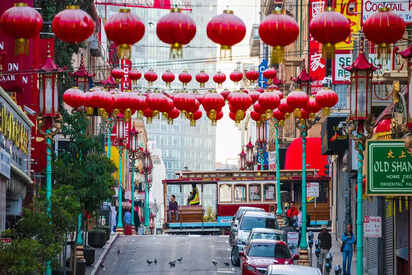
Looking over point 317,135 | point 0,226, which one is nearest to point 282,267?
point 0,226

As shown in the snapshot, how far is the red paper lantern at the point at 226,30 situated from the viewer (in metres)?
14.9

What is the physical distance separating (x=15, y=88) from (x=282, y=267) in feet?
37.0

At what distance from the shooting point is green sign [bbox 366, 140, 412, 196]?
24.2 metres

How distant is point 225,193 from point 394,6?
100 ft

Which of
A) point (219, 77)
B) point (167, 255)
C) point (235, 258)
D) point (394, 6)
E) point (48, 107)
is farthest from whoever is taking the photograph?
point (167, 255)

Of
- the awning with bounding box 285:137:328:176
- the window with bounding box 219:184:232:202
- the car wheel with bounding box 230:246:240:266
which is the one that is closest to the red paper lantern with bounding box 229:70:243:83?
the car wheel with bounding box 230:246:240:266

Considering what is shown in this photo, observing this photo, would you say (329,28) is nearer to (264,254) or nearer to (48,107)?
(48,107)

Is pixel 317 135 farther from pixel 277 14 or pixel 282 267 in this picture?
pixel 277 14

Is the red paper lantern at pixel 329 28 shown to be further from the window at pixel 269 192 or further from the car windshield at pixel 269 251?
the window at pixel 269 192

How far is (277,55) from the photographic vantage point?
47.5ft

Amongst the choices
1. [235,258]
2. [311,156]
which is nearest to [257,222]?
[235,258]

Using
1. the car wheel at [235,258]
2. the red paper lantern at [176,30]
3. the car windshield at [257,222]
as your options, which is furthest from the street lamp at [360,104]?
the car windshield at [257,222]

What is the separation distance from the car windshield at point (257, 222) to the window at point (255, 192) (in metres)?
16.3

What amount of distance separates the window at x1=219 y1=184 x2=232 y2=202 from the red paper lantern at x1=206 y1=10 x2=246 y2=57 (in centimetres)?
4034
